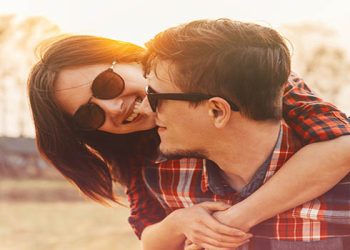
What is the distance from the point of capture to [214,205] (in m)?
2.35

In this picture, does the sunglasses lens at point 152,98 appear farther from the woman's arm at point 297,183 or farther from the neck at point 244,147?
the woman's arm at point 297,183

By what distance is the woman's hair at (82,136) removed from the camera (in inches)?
108

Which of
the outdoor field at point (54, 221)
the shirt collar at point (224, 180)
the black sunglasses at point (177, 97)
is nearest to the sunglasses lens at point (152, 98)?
the black sunglasses at point (177, 97)

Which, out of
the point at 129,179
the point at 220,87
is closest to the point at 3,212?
the point at 129,179

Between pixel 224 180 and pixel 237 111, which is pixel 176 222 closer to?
pixel 224 180

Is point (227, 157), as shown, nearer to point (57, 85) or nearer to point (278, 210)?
point (278, 210)

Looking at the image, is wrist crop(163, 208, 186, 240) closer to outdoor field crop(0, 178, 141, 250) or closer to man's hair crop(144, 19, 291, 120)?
man's hair crop(144, 19, 291, 120)

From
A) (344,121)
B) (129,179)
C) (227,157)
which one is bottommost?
(129,179)

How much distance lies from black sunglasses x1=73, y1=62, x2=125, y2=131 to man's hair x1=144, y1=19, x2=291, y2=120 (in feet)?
1.64

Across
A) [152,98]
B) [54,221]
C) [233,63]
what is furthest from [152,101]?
[54,221]

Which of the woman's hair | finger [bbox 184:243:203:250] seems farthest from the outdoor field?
finger [bbox 184:243:203:250]

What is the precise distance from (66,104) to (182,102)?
0.72m

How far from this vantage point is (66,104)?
9.09ft

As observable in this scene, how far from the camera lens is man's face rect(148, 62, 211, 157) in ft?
7.29
